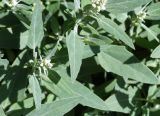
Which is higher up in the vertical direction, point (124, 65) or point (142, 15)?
point (142, 15)

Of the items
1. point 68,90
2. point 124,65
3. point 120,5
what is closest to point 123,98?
point 124,65

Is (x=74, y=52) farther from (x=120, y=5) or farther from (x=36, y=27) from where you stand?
(x=120, y=5)

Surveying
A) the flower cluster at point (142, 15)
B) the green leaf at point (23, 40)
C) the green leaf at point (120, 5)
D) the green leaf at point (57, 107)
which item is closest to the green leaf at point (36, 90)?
the green leaf at point (57, 107)

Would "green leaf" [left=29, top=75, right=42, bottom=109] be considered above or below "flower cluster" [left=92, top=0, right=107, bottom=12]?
below

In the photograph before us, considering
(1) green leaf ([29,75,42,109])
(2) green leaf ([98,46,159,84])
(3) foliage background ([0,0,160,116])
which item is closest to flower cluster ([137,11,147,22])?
(3) foliage background ([0,0,160,116])

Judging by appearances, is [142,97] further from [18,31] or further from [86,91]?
[18,31]

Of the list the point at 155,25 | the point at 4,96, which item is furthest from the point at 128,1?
the point at 4,96

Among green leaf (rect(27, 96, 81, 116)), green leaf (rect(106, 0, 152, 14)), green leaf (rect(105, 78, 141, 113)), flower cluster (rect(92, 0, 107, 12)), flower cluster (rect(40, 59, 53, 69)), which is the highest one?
flower cluster (rect(92, 0, 107, 12))

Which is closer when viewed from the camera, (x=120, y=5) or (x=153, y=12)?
(x=120, y=5)

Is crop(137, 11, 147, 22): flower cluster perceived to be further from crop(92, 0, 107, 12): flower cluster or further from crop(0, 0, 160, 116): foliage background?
crop(92, 0, 107, 12): flower cluster
